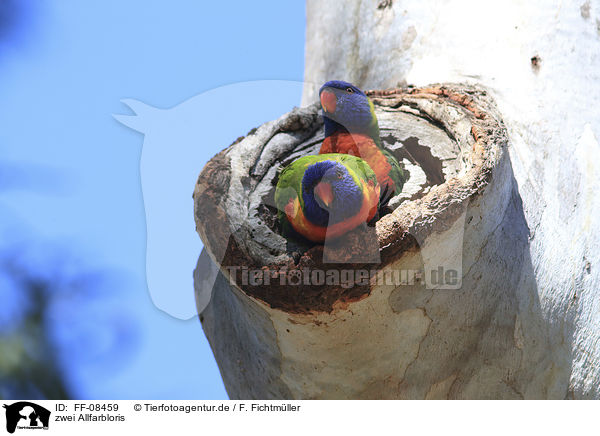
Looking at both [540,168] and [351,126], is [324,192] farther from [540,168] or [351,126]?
[540,168]

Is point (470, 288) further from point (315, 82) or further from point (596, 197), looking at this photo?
point (315, 82)

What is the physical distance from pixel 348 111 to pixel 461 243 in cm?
92

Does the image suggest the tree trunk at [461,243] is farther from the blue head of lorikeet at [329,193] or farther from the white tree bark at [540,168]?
the blue head of lorikeet at [329,193]

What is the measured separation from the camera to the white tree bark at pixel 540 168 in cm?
179

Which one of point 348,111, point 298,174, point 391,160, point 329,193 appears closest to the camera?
point 329,193

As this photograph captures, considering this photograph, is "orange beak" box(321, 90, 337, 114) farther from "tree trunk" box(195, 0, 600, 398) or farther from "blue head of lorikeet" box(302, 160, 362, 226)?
"blue head of lorikeet" box(302, 160, 362, 226)

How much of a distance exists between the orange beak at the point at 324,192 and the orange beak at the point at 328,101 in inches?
24.3

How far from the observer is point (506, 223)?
172 centimetres

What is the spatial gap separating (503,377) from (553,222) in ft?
1.74

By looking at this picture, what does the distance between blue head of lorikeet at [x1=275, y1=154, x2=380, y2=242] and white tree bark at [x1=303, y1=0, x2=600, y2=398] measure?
0.45 m

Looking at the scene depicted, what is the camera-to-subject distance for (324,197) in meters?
1.84
